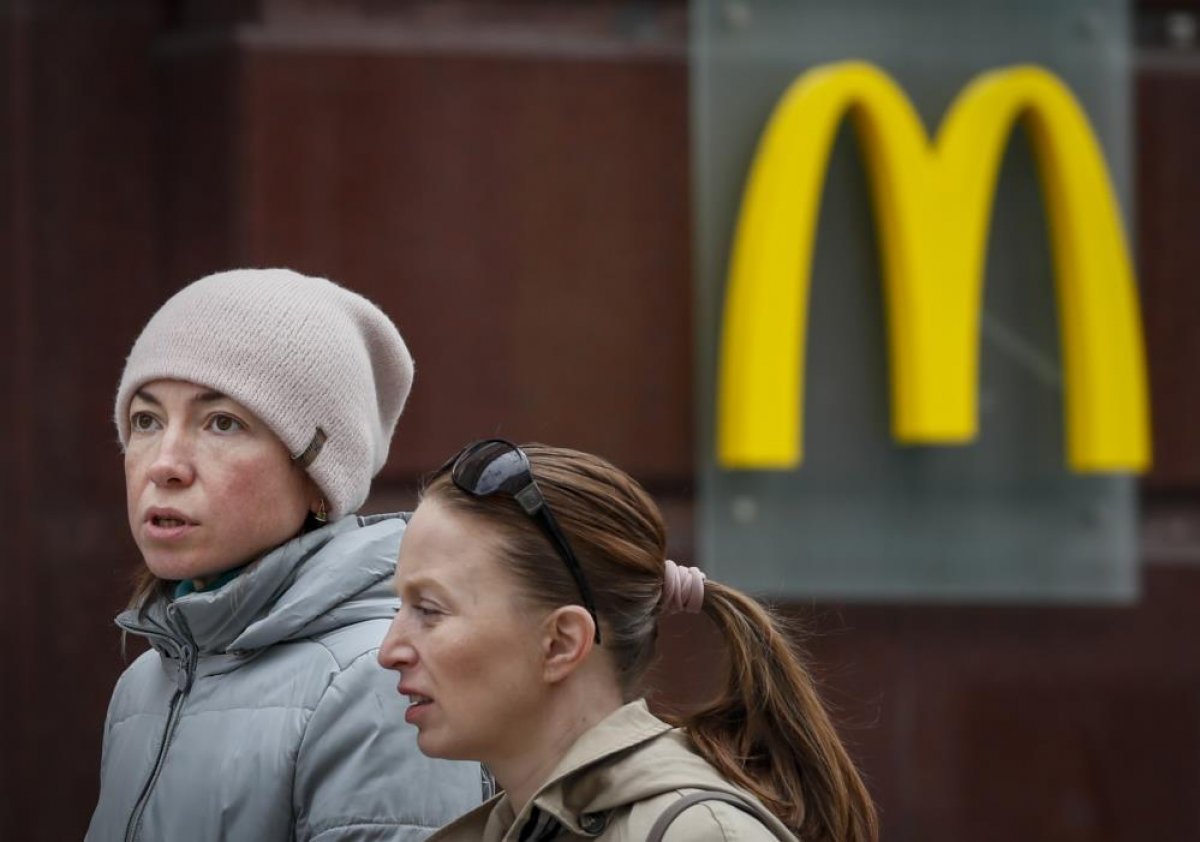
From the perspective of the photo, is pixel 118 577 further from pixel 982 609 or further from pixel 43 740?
pixel 982 609

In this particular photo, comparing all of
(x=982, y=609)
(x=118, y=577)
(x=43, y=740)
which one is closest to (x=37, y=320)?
(x=118, y=577)

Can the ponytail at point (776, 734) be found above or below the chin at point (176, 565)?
below

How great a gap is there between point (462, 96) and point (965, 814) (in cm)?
180

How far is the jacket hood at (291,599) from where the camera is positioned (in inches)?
79.4

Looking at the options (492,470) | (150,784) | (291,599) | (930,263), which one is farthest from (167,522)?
(930,263)

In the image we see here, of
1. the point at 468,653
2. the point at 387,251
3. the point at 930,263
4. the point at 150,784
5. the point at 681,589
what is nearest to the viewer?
the point at 468,653

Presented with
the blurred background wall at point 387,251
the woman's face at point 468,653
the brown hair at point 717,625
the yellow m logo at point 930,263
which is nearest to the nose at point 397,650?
the woman's face at point 468,653

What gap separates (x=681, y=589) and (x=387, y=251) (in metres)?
2.18

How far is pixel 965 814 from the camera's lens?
14.3ft

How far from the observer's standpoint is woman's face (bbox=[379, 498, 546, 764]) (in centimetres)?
181

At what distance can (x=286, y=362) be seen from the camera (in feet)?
6.76

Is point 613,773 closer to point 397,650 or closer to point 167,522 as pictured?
point 397,650

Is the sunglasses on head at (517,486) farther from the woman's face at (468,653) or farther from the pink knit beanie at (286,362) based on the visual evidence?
the pink knit beanie at (286,362)

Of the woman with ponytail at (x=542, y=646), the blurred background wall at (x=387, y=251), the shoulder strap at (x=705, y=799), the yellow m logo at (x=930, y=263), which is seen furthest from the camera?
the yellow m logo at (x=930, y=263)
